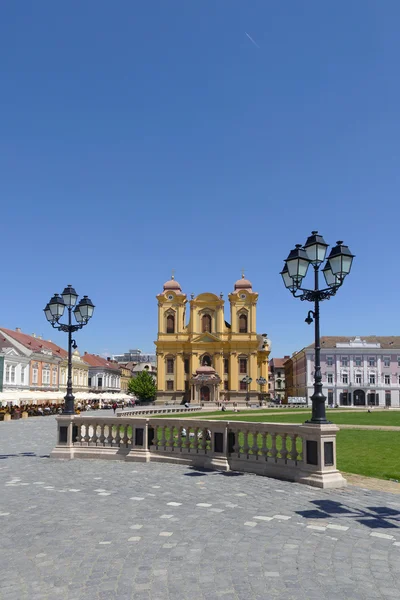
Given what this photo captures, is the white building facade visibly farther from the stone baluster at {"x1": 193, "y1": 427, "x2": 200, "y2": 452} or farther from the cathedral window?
the stone baluster at {"x1": 193, "y1": 427, "x2": 200, "y2": 452}

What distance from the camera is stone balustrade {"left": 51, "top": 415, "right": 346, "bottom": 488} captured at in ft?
36.5

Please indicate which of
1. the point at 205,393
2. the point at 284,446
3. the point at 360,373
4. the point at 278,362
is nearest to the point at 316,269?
the point at 284,446

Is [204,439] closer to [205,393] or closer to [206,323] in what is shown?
[205,393]

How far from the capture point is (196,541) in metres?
6.97

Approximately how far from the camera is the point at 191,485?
11.3 m

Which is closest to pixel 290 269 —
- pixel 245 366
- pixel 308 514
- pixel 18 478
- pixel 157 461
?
pixel 308 514

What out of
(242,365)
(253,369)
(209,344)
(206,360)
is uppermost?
(209,344)

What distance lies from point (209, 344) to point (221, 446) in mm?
75399

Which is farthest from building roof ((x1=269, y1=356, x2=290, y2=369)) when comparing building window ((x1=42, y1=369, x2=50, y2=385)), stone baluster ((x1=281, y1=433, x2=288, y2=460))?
stone baluster ((x1=281, y1=433, x2=288, y2=460))

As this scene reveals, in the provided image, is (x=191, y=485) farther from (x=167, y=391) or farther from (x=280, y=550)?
A: (x=167, y=391)

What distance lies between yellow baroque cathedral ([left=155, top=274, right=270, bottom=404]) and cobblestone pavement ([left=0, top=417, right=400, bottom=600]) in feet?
250

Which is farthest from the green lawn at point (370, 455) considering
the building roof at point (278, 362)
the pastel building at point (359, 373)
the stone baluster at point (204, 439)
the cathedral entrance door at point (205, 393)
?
the building roof at point (278, 362)

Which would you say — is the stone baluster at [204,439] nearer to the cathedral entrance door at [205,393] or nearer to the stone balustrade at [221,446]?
the stone balustrade at [221,446]

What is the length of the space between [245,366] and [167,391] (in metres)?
13.4
